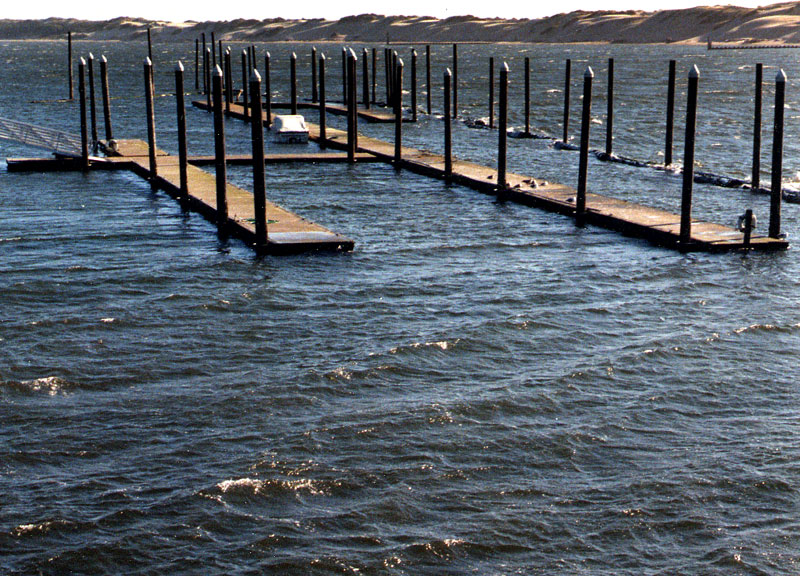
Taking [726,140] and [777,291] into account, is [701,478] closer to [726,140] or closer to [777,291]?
[777,291]

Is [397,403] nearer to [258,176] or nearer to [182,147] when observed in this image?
[258,176]

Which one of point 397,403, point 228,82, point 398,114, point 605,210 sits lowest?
point 397,403

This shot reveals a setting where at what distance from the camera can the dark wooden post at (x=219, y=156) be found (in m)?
26.5

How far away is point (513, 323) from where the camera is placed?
20.1 metres

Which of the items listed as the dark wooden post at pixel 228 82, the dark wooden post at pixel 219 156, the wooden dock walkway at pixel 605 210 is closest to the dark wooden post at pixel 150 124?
the dark wooden post at pixel 219 156

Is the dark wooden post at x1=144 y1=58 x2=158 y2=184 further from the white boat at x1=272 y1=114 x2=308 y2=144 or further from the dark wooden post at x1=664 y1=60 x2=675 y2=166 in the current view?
the dark wooden post at x1=664 y1=60 x2=675 y2=166

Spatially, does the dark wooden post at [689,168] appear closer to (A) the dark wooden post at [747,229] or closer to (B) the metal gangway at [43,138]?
(A) the dark wooden post at [747,229]

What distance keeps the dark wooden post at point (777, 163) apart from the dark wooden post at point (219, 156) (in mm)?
11837

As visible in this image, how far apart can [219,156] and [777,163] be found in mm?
12062

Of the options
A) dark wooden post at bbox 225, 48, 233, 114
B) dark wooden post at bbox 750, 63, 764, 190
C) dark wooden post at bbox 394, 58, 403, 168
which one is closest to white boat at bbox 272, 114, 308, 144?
dark wooden post at bbox 394, 58, 403, 168

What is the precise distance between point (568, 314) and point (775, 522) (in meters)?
8.50

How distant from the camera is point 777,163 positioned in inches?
1000

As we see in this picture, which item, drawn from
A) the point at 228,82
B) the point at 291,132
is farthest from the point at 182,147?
the point at 228,82

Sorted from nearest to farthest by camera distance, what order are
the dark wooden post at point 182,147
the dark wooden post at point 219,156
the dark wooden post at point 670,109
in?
the dark wooden post at point 219,156 < the dark wooden post at point 182,147 < the dark wooden post at point 670,109
